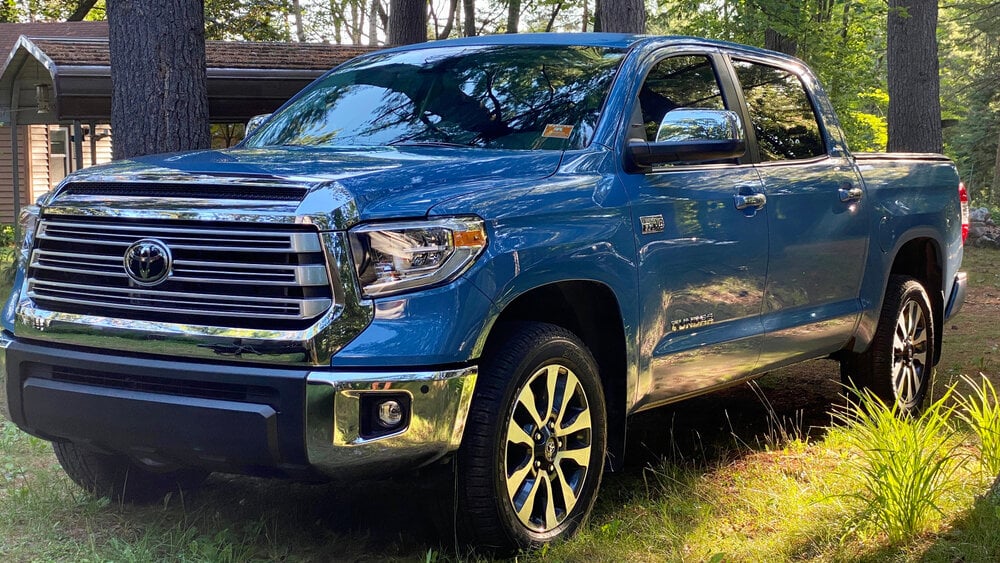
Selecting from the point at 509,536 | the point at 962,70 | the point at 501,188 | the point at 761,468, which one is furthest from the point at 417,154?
the point at 962,70

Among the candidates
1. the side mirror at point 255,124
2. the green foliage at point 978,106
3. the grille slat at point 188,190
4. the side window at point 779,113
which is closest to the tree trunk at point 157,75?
the side mirror at point 255,124

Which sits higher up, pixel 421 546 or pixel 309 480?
pixel 309 480

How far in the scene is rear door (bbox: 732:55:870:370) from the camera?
5.16m

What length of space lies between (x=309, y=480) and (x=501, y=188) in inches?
45.4

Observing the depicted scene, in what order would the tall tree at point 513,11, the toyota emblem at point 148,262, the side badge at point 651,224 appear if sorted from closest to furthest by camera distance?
1. the toyota emblem at point 148,262
2. the side badge at point 651,224
3. the tall tree at point 513,11

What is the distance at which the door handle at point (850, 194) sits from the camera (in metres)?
5.61

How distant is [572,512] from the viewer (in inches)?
162

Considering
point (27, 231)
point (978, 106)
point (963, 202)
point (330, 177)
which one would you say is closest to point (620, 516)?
point (330, 177)

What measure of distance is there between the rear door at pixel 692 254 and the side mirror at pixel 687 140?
9 centimetres

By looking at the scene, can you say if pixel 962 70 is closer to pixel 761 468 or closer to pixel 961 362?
pixel 961 362

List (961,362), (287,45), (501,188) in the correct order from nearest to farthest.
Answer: (501,188) → (961,362) → (287,45)

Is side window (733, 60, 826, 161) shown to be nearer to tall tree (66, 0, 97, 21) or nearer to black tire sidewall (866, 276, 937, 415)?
Result: black tire sidewall (866, 276, 937, 415)

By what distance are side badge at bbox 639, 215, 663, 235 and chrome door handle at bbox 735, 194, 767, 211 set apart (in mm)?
606

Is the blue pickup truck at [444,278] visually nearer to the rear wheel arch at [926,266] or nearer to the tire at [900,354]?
the tire at [900,354]
